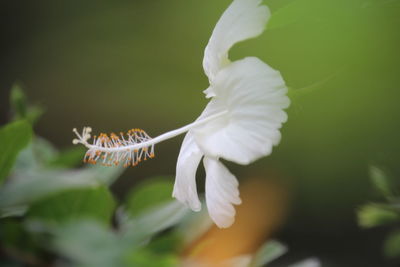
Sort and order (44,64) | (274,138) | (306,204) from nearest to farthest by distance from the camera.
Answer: (274,138) < (306,204) < (44,64)

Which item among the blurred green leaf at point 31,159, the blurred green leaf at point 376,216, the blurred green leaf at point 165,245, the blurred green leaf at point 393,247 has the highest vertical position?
the blurred green leaf at point 31,159

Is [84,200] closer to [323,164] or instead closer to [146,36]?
[323,164]

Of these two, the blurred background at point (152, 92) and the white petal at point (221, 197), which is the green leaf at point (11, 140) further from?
the blurred background at point (152, 92)

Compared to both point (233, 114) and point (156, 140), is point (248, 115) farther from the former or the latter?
point (156, 140)

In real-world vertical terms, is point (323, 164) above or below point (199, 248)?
below

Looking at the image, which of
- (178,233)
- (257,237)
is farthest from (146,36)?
(178,233)

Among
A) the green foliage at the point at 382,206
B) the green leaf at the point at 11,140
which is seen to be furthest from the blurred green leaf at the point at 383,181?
the green leaf at the point at 11,140
